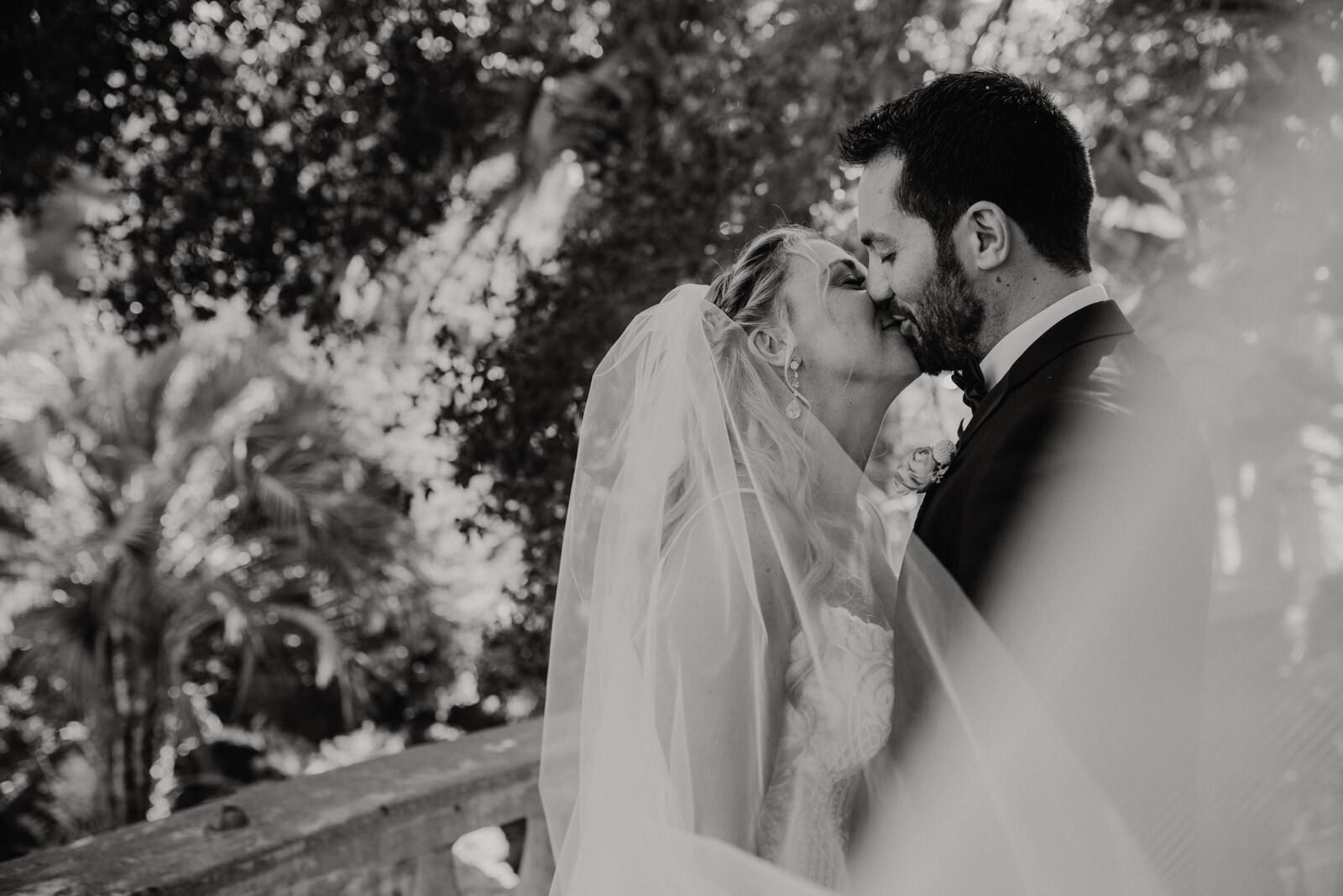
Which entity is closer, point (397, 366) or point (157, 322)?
point (157, 322)

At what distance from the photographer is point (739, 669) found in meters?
2.04

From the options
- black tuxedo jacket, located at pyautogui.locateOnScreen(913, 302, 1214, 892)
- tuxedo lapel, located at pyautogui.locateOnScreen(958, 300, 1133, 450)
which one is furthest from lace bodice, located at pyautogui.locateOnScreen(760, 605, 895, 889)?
tuxedo lapel, located at pyautogui.locateOnScreen(958, 300, 1133, 450)

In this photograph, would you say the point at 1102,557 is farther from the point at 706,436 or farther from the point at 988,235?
the point at 706,436

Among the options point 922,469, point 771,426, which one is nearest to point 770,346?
point 771,426

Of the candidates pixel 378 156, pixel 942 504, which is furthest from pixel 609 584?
pixel 378 156

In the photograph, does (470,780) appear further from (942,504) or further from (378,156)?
(378,156)

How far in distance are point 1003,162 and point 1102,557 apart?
78 cm

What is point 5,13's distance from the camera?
4488mm

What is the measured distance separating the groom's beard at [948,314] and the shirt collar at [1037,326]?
71 mm

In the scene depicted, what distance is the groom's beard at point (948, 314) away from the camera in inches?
82.8

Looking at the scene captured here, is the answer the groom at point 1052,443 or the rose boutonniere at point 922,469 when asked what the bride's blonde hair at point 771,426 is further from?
the groom at point 1052,443

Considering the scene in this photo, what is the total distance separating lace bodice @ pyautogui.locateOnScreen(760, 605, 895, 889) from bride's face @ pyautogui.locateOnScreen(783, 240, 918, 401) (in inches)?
24.1

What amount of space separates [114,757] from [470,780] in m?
7.59

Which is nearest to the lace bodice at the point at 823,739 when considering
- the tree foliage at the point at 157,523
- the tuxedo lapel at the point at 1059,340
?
the tuxedo lapel at the point at 1059,340
